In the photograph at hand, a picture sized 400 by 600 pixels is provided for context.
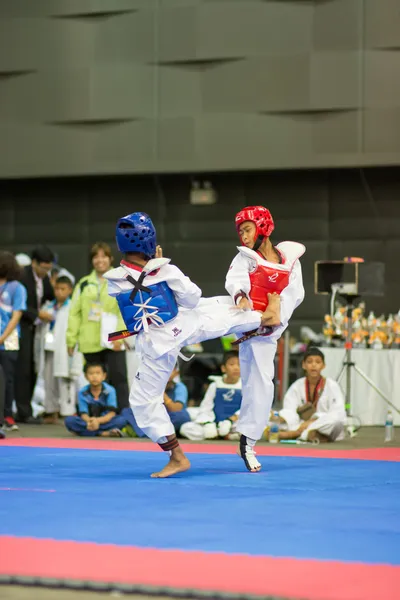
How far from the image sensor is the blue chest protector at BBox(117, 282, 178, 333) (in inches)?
210

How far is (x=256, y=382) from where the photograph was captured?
18.9 ft

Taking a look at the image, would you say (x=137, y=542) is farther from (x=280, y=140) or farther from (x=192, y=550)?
(x=280, y=140)

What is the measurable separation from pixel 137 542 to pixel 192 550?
226mm

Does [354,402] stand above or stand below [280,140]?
below

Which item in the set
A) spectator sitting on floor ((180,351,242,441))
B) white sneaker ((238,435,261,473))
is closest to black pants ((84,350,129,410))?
spectator sitting on floor ((180,351,242,441))

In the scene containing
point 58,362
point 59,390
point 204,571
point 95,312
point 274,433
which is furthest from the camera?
point 59,390

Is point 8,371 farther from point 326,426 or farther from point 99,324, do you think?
point 326,426

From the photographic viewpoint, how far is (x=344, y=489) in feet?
16.5

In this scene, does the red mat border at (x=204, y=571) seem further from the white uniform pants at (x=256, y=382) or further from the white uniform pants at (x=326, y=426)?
the white uniform pants at (x=326, y=426)

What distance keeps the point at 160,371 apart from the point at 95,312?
3.39 m

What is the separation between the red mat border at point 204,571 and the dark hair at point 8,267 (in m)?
5.01

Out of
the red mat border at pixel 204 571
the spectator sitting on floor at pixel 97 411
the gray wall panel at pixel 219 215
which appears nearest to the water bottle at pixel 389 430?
the spectator sitting on floor at pixel 97 411

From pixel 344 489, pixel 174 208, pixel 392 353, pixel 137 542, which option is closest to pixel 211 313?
pixel 344 489

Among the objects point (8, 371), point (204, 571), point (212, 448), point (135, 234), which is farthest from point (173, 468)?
point (8, 371)
